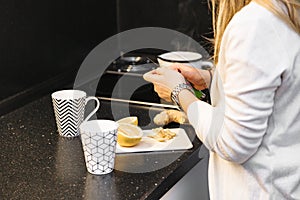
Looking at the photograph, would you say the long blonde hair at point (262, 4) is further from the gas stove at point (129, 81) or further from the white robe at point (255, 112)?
the gas stove at point (129, 81)

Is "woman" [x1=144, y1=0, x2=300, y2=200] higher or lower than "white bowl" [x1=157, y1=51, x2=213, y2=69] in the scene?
higher

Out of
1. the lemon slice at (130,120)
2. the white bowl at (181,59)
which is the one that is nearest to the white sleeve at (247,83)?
the lemon slice at (130,120)

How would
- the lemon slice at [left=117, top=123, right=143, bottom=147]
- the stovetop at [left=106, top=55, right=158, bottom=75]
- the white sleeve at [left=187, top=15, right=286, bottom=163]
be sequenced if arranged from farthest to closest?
the stovetop at [left=106, top=55, right=158, bottom=75]
the lemon slice at [left=117, top=123, right=143, bottom=147]
the white sleeve at [left=187, top=15, right=286, bottom=163]

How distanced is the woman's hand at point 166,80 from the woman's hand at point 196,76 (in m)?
0.11

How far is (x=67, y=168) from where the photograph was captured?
132cm

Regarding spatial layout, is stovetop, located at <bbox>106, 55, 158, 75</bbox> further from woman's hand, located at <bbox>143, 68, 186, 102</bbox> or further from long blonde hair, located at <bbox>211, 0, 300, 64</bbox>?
long blonde hair, located at <bbox>211, 0, 300, 64</bbox>

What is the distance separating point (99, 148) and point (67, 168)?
12 cm

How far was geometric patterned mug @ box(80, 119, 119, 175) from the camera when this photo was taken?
4.06 feet

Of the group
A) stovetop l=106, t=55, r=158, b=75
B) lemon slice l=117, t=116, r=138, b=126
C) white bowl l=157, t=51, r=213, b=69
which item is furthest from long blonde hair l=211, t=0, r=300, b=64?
stovetop l=106, t=55, r=158, b=75

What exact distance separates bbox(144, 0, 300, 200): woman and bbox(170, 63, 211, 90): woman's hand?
8.2 inches

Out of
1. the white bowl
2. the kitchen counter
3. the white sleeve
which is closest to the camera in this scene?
the white sleeve

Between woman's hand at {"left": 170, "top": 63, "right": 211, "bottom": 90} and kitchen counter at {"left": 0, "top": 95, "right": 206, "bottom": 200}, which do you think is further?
woman's hand at {"left": 170, "top": 63, "right": 211, "bottom": 90}

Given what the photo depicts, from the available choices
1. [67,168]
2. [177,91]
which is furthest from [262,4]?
[67,168]

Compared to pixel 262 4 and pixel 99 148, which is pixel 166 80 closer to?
pixel 99 148
